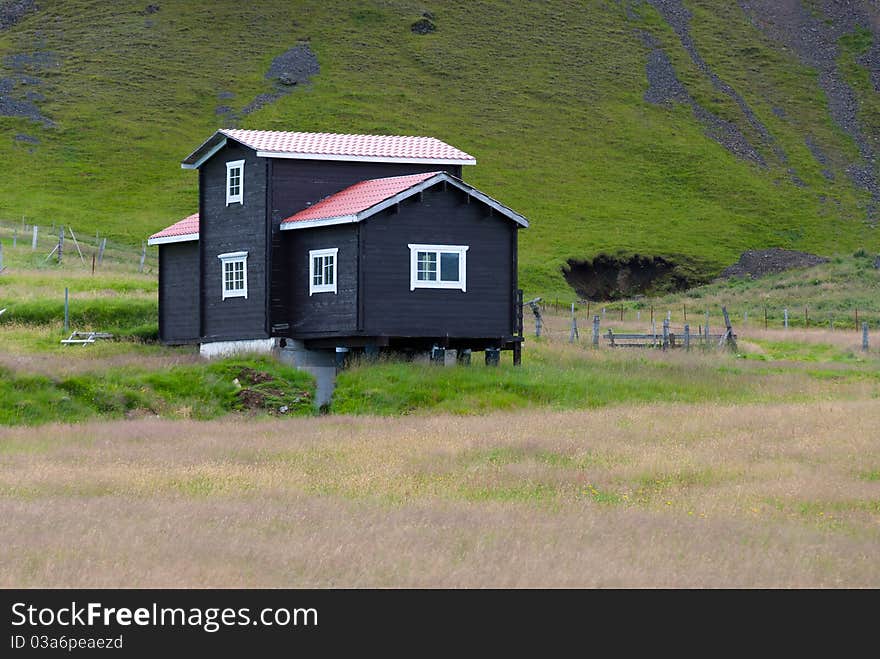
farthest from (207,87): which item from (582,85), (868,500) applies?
(868,500)

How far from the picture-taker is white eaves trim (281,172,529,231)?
3812 centimetres

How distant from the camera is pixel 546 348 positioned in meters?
46.6

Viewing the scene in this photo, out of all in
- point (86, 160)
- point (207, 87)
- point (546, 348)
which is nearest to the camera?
point (546, 348)

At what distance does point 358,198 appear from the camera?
131 ft

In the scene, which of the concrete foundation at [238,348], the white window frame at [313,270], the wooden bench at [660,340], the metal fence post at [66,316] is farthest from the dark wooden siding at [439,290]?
the metal fence post at [66,316]

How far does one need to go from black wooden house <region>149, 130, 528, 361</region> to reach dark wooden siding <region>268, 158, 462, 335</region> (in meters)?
0.03

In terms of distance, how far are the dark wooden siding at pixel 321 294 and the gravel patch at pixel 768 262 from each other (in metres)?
54.8

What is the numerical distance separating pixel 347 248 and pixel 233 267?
491cm

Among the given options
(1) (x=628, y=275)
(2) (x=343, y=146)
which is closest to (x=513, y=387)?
(2) (x=343, y=146)

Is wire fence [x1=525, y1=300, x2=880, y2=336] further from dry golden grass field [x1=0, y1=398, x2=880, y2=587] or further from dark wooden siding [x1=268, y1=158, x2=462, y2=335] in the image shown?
dry golden grass field [x1=0, y1=398, x2=880, y2=587]

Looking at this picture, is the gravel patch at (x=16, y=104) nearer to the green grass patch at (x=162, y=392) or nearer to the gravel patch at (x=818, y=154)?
the gravel patch at (x=818, y=154)

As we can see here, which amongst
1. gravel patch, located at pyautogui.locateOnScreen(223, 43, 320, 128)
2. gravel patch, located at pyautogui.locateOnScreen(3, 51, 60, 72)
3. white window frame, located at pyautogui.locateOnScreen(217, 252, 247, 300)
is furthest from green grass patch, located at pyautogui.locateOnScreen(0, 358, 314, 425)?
gravel patch, located at pyautogui.locateOnScreen(3, 51, 60, 72)

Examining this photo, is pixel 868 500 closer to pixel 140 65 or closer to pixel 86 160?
pixel 86 160
